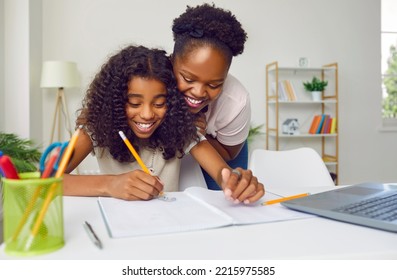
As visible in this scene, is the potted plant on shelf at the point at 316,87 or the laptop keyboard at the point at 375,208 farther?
Answer: the potted plant on shelf at the point at 316,87

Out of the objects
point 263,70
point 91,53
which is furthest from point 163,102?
point 263,70

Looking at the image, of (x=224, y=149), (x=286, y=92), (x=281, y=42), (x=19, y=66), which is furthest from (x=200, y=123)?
(x=281, y=42)

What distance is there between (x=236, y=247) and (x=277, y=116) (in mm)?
3306

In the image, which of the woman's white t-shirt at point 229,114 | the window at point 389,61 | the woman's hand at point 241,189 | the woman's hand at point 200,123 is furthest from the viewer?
the window at point 389,61

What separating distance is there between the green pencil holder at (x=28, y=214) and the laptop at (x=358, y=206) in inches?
18.8

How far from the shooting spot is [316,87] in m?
3.90

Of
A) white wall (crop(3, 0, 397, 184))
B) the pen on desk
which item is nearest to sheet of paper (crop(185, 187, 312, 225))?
the pen on desk

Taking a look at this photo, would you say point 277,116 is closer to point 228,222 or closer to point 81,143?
point 81,143

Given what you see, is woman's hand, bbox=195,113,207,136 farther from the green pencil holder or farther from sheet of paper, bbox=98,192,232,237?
the green pencil holder

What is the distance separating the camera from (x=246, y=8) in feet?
13.0

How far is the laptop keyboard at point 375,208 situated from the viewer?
0.70 meters

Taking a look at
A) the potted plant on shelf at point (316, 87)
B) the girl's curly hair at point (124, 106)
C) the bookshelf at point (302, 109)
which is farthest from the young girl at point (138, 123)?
the potted plant on shelf at point (316, 87)

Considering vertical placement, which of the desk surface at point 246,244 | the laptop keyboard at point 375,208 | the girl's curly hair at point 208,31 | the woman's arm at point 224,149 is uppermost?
the girl's curly hair at point 208,31

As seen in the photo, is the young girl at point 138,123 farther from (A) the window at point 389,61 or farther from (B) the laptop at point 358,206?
(A) the window at point 389,61
